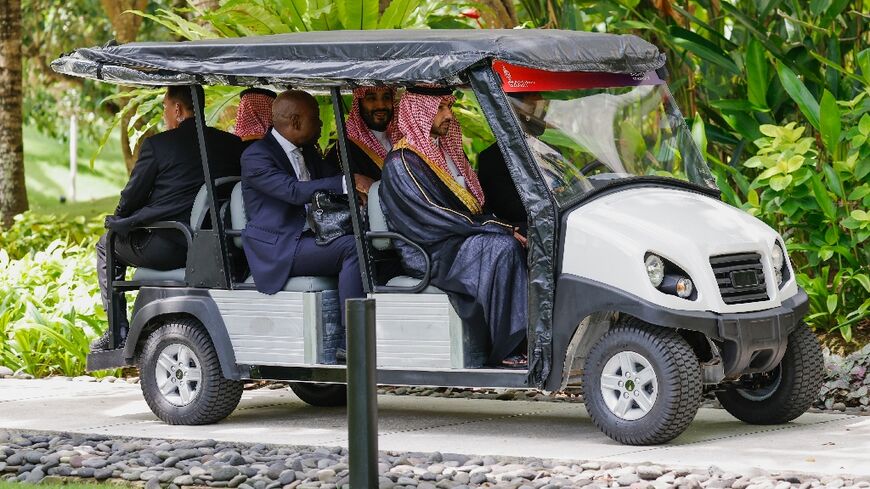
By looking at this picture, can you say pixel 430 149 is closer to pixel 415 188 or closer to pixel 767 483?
pixel 415 188

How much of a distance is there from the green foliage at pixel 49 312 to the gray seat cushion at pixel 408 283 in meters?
3.66

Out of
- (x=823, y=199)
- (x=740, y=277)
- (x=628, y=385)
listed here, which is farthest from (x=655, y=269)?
(x=823, y=199)

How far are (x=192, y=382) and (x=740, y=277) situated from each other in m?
3.04

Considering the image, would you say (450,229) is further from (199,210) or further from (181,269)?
(181,269)

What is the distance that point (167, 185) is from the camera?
26.8 ft

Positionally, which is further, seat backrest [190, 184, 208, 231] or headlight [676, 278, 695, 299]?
seat backrest [190, 184, 208, 231]

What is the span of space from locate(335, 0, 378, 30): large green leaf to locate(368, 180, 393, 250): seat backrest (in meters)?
3.05

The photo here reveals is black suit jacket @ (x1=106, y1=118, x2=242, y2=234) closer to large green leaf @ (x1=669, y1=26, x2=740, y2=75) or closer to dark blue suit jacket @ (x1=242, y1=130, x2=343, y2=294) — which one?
dark blue suit jacket @ (x1=242, y1=130, x2=343, y2=294)

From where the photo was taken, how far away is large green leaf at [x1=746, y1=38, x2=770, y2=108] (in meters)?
9.69

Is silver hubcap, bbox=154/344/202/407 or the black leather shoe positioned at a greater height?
the black leather shoe

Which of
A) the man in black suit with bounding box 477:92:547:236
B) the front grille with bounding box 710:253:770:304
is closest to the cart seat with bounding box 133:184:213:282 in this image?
the man in black suit with bounding box 477:92:547:236

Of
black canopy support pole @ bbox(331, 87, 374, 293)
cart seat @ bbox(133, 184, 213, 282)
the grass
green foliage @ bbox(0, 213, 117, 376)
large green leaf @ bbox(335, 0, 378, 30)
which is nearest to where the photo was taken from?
black canopy support pole @ bbox(331, 87, 374, 293)

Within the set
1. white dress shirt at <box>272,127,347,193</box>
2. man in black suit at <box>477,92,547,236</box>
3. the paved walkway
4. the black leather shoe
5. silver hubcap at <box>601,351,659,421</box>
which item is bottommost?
the paved walkway

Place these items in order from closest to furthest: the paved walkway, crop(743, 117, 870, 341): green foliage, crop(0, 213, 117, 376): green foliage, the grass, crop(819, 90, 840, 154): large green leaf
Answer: the paved walkway < crop(743, 117, 870, 341): green foliage < crop(819, 90, 840, 154): large green leaf < crop(0, 213, 117, 376): green foliage < the grass
